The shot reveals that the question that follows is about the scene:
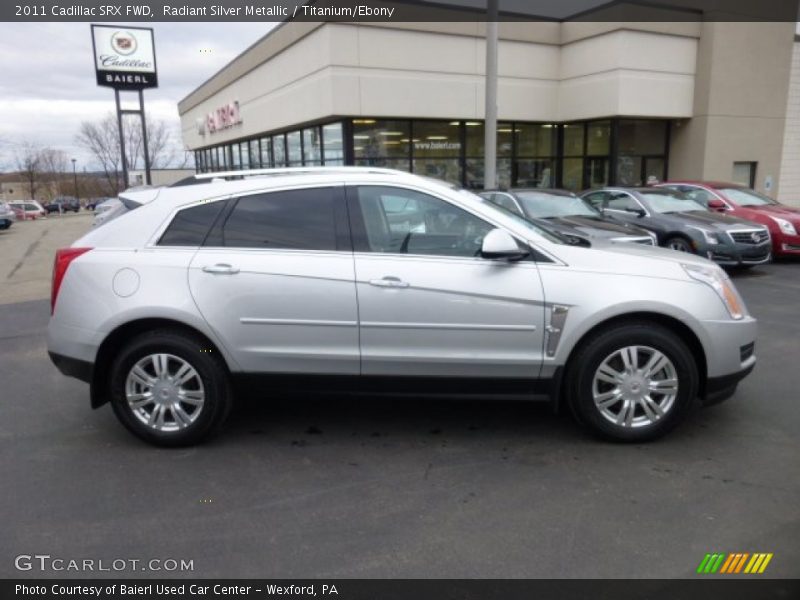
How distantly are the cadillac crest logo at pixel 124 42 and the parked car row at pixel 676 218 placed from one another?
27.3 metres

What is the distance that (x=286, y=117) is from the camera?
19891mm

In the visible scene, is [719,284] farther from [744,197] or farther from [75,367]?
[744,197]

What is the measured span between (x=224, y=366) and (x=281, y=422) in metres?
0.73

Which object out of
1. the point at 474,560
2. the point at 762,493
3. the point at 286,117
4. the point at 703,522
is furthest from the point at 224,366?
the point at 286,117

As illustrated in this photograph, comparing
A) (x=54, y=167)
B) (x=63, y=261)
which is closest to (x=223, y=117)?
(x=63, y=261)

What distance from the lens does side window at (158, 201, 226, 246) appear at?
161 inches

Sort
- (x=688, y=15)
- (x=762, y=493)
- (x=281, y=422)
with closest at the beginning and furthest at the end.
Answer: (x=762, y=493) < (x=281, y=422) < (x=688, y=15)

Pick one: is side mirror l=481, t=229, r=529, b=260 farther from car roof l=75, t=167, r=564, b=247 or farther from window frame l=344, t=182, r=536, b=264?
car roof l=75, t=167, r=564, b=247

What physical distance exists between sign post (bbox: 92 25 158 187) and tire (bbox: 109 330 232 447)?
29.6m

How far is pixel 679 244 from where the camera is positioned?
1032cm

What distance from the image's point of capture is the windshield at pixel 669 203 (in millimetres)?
11182

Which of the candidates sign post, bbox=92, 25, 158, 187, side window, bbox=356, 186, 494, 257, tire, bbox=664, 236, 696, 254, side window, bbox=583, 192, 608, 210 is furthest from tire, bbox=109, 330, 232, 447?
sign post, bbox=92, 25, 158, 187

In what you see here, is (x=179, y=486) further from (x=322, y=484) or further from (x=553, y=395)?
(x=553, y=395)

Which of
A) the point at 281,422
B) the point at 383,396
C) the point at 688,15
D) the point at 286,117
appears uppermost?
the point at 688,15
